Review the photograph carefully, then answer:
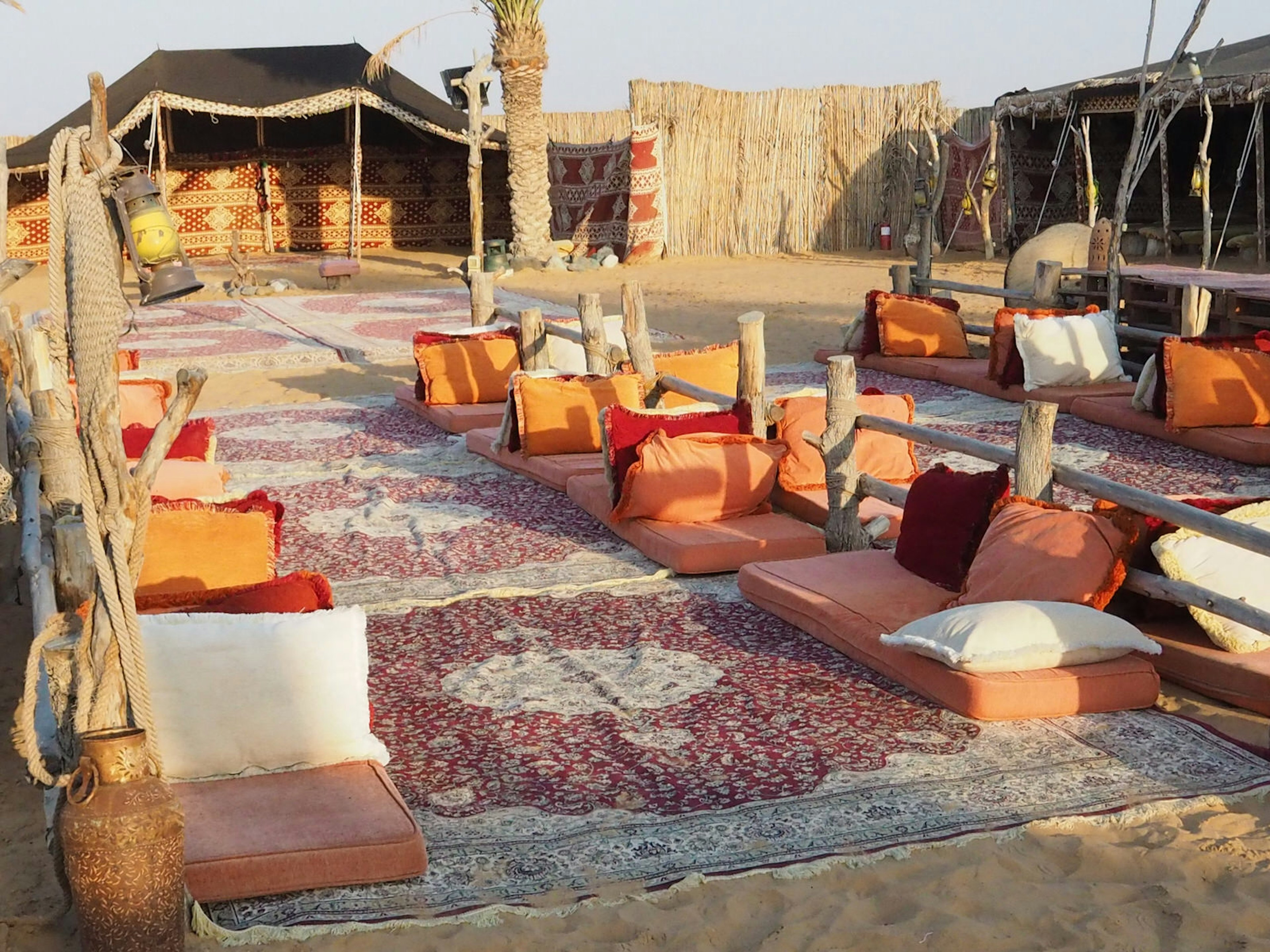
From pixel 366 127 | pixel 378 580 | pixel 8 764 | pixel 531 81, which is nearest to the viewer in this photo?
pixel 8 764

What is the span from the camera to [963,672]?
3898 millimetres

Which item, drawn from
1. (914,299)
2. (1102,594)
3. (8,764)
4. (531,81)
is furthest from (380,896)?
(531,81)

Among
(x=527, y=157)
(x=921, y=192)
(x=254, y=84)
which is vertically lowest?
(x=921, y=192)

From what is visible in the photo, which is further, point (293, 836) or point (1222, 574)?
point (1222, 574)

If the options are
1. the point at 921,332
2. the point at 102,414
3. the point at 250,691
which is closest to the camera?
the point at 102,414

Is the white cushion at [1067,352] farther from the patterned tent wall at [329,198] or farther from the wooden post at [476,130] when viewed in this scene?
the patterned tent wall at [329,198]

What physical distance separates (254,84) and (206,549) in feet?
56.2

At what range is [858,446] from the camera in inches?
241

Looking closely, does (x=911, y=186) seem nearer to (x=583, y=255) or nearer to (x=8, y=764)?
(x=583, y=255)

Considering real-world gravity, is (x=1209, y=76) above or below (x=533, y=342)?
above

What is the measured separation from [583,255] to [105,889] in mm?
17447

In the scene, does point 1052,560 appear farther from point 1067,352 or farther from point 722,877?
point 1067,352

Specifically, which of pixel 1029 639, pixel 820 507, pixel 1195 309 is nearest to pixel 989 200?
pixel 1195 309

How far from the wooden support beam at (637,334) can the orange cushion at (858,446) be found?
3.67 feet
